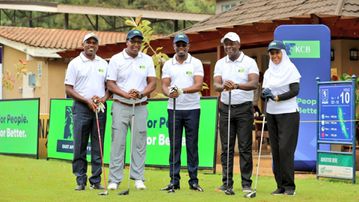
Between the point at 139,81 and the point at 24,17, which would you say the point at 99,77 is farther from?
the point at 24,17

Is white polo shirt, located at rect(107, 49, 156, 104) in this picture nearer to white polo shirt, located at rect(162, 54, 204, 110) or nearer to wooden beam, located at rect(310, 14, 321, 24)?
white polo shirt, located at rect(162, 54, 204, 110)

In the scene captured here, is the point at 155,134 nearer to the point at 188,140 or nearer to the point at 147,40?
the point at 188,140

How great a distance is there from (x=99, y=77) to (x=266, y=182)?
2.97 metres

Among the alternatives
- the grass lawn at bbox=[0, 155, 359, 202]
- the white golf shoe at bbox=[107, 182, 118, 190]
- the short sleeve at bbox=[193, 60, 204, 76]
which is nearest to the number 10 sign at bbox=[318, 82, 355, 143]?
the grass lawn at bbox=[0, 155, 359, 202]

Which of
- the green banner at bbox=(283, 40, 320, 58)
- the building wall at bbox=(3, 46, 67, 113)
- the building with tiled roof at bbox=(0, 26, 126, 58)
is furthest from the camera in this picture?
the building wall at bbox=(3, 46, 67, 113)

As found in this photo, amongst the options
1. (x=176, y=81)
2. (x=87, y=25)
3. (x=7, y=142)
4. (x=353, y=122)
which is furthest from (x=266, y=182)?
(x=87, y=25)

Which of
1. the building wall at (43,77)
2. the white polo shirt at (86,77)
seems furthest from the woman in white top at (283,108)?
the building wall at (43,77)

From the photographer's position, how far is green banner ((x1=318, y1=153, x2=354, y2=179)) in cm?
1125

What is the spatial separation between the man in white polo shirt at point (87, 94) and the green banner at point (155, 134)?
134 inches

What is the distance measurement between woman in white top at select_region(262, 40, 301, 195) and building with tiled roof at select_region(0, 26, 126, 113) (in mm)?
19449

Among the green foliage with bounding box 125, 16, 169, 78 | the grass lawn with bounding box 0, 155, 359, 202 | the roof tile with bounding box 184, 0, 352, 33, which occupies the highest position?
the roof tile with bounding box 184, 0, 352, 33

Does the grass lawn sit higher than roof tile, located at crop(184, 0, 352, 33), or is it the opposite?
roof tile, located at crop(184, 0, 352, 33)

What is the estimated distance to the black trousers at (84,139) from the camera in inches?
389

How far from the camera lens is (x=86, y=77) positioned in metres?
9.86
